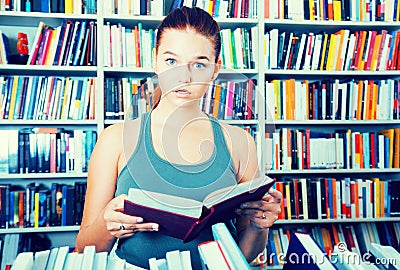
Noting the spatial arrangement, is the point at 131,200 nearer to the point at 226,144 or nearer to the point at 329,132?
the point at 226,144

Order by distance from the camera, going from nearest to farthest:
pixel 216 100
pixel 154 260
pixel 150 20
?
pixel 154 260 < pixel 216 100 < pixel 150 20

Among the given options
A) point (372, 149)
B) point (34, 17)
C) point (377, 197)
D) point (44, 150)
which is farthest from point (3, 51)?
point (377, 197)

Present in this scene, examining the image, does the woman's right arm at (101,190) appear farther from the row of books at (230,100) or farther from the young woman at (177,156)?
the row of books at (230,100)

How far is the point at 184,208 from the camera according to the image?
71 cm

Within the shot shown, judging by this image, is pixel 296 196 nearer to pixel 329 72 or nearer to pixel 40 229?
pixel 329 72

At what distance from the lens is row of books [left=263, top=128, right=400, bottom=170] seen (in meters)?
2.30

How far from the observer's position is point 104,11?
2150 mm

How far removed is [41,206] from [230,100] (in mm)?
1153

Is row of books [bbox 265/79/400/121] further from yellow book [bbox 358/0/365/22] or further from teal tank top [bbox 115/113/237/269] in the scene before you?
teal tank top [bbox 115/113/237/269]

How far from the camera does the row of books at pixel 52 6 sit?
6.95 feet

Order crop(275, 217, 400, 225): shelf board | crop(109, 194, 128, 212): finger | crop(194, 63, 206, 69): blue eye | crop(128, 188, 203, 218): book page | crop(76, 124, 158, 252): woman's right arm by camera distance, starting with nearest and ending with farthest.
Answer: crop(128, 188, 203, 218): book page < crop(109, 194, 128, 212): finger < crop(76, 124, 158, 252): woman's right arm < crop(194, 63, 206, 69): blue eye < crop(275, 217, 400, 225): shelf board

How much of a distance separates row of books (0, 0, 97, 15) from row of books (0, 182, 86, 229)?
90 centimetres

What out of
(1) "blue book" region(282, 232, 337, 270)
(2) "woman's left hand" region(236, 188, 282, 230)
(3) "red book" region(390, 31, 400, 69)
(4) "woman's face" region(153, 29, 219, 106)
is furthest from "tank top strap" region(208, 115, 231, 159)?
(3) "red book" region(390, 31, 400, 69)

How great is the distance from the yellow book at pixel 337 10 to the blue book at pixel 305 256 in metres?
2.07
